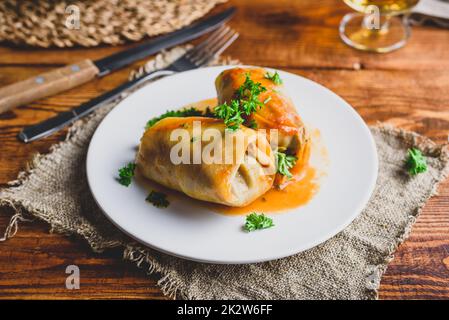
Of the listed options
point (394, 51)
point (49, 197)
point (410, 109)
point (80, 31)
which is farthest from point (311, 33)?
point (49, 197)

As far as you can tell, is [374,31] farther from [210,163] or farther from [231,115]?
[210,163]

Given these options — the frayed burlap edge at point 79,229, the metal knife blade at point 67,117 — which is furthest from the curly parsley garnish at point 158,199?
the metal knife blade at point 67,117

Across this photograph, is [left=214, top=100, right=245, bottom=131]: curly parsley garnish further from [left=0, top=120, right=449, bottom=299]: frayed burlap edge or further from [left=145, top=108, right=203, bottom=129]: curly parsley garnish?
[left=0, top=120, right=449, bottom=299]: frayed burlap edge

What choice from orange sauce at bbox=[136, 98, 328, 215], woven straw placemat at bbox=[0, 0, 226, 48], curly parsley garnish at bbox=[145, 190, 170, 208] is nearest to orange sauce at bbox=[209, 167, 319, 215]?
orange sauce at bbox=[136, 98, 328, 215]

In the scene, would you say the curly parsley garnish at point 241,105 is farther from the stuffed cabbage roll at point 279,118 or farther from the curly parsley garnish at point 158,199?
the curly parsley garnish at point 158,199

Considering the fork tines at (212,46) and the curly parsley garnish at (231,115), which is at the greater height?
the curly parsley garnish at (231,115)

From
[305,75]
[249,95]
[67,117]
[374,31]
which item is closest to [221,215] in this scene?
[249,95]
